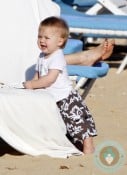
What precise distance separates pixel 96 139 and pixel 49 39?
30.5 inches

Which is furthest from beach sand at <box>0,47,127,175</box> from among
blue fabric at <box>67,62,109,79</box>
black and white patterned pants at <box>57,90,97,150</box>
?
blue fabric at <box>67,62,109,79</box>

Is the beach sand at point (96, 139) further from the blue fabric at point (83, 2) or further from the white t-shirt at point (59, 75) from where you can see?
the blue fabric at point (83, 2)

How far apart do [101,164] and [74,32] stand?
125 inches

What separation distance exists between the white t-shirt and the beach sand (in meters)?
0.42

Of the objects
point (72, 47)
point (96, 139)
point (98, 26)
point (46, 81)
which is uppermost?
point (46, 81)

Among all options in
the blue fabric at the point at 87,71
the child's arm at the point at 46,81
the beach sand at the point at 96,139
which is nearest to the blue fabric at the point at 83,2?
the beach sand at the point at 96,139

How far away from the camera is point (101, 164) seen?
14.3 ft

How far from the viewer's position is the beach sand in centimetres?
435

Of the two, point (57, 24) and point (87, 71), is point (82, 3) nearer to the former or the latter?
point (87, 71)

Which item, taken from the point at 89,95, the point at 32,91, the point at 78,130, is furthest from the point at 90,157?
the point at 89,95

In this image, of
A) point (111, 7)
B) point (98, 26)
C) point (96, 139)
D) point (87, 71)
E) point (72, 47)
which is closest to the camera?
point (96, 139)

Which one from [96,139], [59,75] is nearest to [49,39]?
[59,75]

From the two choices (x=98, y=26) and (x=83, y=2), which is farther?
(x=83, y=2)

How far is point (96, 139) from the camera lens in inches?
200
